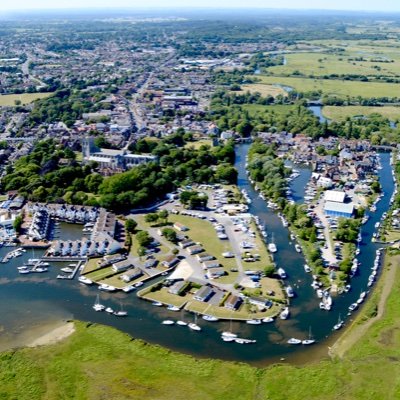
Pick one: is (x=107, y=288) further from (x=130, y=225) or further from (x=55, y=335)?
(x=130, y=225)

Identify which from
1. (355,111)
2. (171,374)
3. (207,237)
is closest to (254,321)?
(171,374)

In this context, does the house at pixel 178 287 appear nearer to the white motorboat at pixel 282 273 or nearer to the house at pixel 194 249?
the house at pixel 194 249

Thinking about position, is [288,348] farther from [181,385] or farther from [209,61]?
[209,61]

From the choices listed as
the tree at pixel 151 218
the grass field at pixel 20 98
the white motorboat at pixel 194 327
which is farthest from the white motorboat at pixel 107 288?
the grass field at pixel 20 98

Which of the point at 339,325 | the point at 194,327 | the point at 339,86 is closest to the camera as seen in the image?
the point at 194,327

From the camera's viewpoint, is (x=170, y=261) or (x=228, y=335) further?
(x=170, y=261)

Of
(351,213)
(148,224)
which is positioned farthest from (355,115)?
(148,224)

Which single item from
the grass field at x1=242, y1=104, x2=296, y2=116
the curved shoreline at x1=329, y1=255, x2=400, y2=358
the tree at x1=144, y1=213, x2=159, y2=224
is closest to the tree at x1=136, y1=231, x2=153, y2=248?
the tree at x1=144, y1=213, x2=159, y2=224
